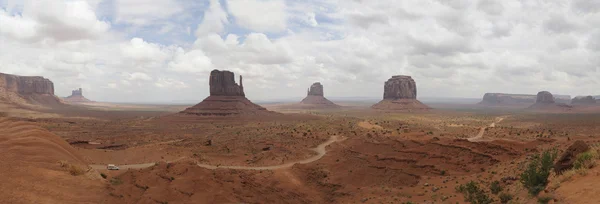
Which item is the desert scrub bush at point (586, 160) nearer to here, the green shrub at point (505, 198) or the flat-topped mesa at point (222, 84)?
the green shrub at point (505, 198)

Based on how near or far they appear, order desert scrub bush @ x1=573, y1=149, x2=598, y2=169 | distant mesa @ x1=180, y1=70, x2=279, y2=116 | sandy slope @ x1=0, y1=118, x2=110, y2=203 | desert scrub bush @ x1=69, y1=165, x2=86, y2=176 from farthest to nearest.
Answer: distant mesa @ x1=180, y1=70, x2=279, y2=116 → desert scrub bush @ x1=69, y1=165, x2=86, y2=176 → sandy slope @ x1=0, y1=118, x2=110, y2=203 → desert scrub bush @ x1=573, y1=149, x2=598, y2=169

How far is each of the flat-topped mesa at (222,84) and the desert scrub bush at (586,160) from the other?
12570cm

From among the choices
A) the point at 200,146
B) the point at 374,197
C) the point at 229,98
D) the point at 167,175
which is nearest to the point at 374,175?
the point at 374,197

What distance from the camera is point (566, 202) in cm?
1451

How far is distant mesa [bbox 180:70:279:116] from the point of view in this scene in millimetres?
124188

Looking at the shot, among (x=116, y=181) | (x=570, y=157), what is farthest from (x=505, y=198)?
(x=116, y=181)

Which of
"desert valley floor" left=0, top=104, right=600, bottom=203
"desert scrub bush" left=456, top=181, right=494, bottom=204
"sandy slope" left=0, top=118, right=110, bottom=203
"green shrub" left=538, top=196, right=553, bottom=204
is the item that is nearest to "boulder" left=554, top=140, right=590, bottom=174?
"desert valley floor" left=0, top=104, right=600, bottom=203

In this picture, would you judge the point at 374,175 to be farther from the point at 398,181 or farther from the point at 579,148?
the point at 579,148

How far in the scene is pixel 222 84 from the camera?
13462cm

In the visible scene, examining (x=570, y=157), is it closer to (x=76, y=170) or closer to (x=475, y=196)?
A: (x=475, y=196)

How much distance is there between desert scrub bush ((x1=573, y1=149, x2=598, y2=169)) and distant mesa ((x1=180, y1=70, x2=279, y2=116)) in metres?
110

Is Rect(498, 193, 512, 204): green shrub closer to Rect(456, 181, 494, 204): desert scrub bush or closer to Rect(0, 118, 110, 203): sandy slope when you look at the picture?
Rect(456, 181, 494, 204): desert scrub bush

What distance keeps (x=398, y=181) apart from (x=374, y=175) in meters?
3.15

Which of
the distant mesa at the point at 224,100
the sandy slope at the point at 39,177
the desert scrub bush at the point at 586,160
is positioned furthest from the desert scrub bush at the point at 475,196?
the distant mesa at the point at 224,100
